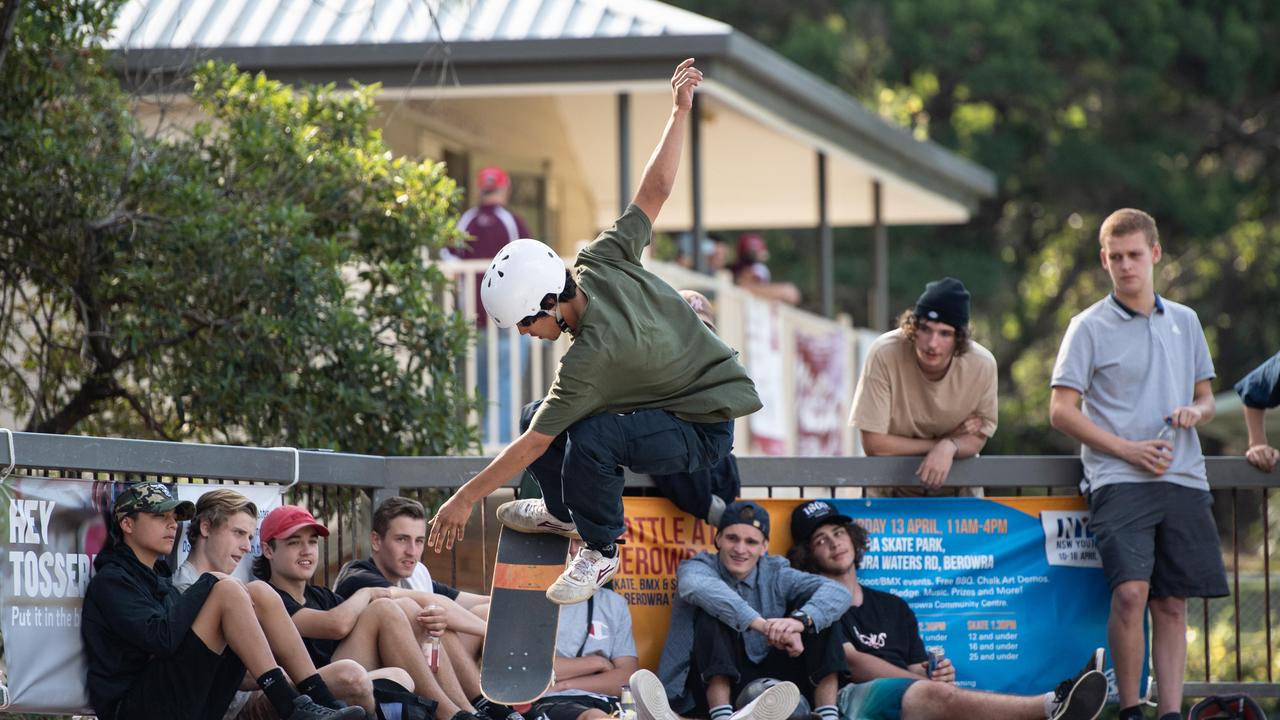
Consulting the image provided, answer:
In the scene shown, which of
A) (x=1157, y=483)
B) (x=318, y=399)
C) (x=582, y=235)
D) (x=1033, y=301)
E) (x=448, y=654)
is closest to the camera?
(x=448, y=654)

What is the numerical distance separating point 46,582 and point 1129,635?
491 cm

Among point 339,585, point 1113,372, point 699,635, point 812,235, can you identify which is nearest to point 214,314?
point 339,585

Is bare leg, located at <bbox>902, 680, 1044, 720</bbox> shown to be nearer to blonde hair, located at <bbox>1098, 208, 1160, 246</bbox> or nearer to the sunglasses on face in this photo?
blonde hair, located at <bbox>1098, 208, 1160, 246</bbox>

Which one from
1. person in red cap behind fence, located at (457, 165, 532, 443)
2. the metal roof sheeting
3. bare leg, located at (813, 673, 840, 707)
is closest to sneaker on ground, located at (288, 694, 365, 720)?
bare leg, located at (813, 673, 840, 707)

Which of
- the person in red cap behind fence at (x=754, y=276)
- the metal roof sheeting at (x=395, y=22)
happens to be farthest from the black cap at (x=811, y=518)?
the person in red cap behind fence at (x=754, y=276)

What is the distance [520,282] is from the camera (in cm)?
655

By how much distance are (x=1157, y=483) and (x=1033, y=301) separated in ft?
92.7

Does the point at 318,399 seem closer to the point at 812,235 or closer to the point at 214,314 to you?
the point at 214,314

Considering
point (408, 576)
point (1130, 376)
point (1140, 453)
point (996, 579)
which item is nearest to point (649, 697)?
point (408, 576)

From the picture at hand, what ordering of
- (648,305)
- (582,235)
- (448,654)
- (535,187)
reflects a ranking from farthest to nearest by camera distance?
(582,235)
(535,187)
(448,654)
(648,305)

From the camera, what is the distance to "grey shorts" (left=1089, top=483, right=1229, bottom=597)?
27.3 ft

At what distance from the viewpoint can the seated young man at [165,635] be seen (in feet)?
22.6

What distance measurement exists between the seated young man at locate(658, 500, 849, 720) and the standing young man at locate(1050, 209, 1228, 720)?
1.41 metres

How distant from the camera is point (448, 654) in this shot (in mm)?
7859
